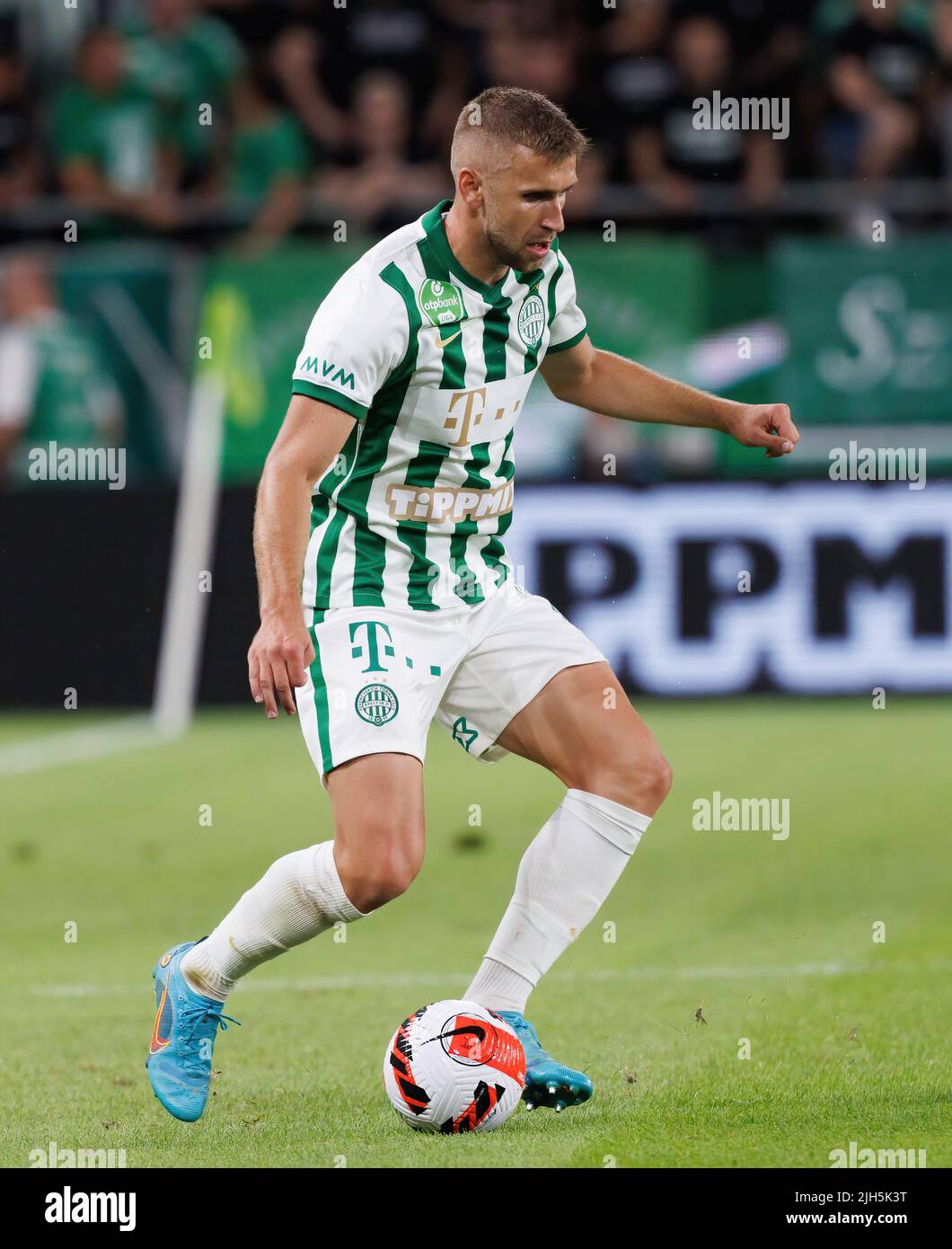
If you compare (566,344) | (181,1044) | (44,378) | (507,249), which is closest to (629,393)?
(566,344)

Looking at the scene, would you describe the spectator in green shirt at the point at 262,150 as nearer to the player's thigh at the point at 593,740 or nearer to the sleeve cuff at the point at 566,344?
the sleeve cuff at the point at 566,344

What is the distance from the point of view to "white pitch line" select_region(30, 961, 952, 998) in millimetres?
6008

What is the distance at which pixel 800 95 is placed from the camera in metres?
13.9

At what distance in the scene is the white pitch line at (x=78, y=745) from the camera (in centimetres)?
1027

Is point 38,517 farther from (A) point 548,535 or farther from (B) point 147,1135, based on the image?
(B) point 147,1135

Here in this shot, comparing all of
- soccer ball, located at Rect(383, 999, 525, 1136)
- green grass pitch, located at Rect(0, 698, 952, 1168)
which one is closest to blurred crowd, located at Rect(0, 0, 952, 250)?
green grass pitch, located at Rect(0, 698, 952, 1168)

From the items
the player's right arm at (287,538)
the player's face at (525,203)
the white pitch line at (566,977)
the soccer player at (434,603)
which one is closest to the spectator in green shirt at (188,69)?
the white pitch line at (566,977)

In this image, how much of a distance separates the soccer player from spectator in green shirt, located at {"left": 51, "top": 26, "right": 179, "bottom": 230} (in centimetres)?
883

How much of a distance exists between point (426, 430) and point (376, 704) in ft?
2.18

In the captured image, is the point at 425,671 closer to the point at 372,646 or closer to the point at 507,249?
the point at 372,646

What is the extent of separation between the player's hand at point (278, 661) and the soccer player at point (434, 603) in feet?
0.48

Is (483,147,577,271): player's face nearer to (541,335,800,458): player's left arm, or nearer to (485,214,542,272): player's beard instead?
(485,214,542,272): player's beard

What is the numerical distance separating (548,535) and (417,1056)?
702 cm
